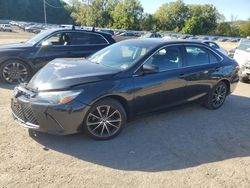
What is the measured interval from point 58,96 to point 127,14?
2987 inches

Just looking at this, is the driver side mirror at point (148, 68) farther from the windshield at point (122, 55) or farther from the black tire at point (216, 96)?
the black tire at point (216, 96)

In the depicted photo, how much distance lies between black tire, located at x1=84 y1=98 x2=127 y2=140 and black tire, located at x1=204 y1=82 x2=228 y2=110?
2.50m

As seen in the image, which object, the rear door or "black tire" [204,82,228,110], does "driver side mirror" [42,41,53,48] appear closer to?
the rear door

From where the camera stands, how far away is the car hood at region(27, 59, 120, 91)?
165 inches

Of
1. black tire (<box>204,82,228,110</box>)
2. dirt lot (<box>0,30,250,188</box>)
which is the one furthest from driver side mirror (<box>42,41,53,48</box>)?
black tire (<box>204,82,228,110</box>)

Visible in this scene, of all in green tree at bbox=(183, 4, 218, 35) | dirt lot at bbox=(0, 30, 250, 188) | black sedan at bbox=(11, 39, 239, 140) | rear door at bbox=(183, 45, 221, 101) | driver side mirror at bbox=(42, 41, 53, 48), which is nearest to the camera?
dirt lot at bbox=(0, 30, 250, 188)

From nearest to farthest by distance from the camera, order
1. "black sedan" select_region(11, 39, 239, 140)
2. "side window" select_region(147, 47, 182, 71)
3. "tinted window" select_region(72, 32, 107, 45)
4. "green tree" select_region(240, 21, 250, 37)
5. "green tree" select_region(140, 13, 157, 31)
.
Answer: "black sedan" select_region(11, 39, 239, 140) → "side window" select_region(147, 47, 182, 71) → "tinted window" select_region(72, 32, 107, 45) → "green tree" select_region(140, 13, 157, 31) → "green tree" select_region(240, 21, 250, 37)

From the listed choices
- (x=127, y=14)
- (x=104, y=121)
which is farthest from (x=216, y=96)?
(x=127, y=14)

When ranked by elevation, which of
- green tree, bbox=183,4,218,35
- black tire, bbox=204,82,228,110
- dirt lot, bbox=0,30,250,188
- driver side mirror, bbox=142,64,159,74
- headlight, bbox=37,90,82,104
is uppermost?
green tree, bbox=183,4,218,35

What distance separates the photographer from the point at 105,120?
14.6ft

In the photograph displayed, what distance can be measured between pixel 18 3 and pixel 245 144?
359 ft

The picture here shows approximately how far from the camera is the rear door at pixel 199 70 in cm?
565

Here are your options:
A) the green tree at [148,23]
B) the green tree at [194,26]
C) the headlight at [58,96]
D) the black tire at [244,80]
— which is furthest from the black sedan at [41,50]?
the green tree at [148,23]

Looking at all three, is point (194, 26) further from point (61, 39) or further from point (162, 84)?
point (162, 84)
